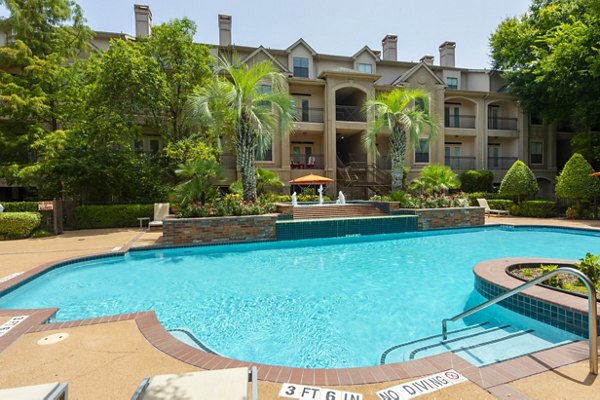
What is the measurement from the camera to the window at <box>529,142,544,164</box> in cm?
2748

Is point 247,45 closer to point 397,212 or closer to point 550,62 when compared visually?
point 397,212

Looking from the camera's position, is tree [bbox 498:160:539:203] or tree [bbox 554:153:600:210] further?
tree [bbox 498:160:539:203]

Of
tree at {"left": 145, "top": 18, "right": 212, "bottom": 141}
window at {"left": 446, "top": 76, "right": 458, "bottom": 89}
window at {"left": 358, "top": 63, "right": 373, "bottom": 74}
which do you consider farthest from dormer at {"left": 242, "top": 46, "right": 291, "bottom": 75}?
window at {"left": 446, "top": 76, "right": 458, "bottom": 89}

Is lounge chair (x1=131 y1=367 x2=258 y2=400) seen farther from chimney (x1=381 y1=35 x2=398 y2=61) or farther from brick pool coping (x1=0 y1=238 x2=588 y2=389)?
chimney (x1=381 y1=35 x2=398 y2=61)

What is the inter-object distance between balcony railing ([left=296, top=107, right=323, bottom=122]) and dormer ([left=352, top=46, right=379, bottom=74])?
5.48 metres

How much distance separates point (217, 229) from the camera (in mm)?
11477

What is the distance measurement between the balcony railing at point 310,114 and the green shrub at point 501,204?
13.4m

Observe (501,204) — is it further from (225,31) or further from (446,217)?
(225,31)

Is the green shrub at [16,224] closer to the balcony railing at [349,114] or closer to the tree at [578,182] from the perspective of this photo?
the balcony railing at [349,114]

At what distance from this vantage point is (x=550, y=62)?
19.8 m

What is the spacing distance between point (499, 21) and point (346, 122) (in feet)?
54.4

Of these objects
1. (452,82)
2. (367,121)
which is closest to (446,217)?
(367,121)

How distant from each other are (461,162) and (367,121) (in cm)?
1003

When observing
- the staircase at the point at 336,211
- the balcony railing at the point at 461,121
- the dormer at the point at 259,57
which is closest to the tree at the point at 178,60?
the dormer at the point at 259,57
